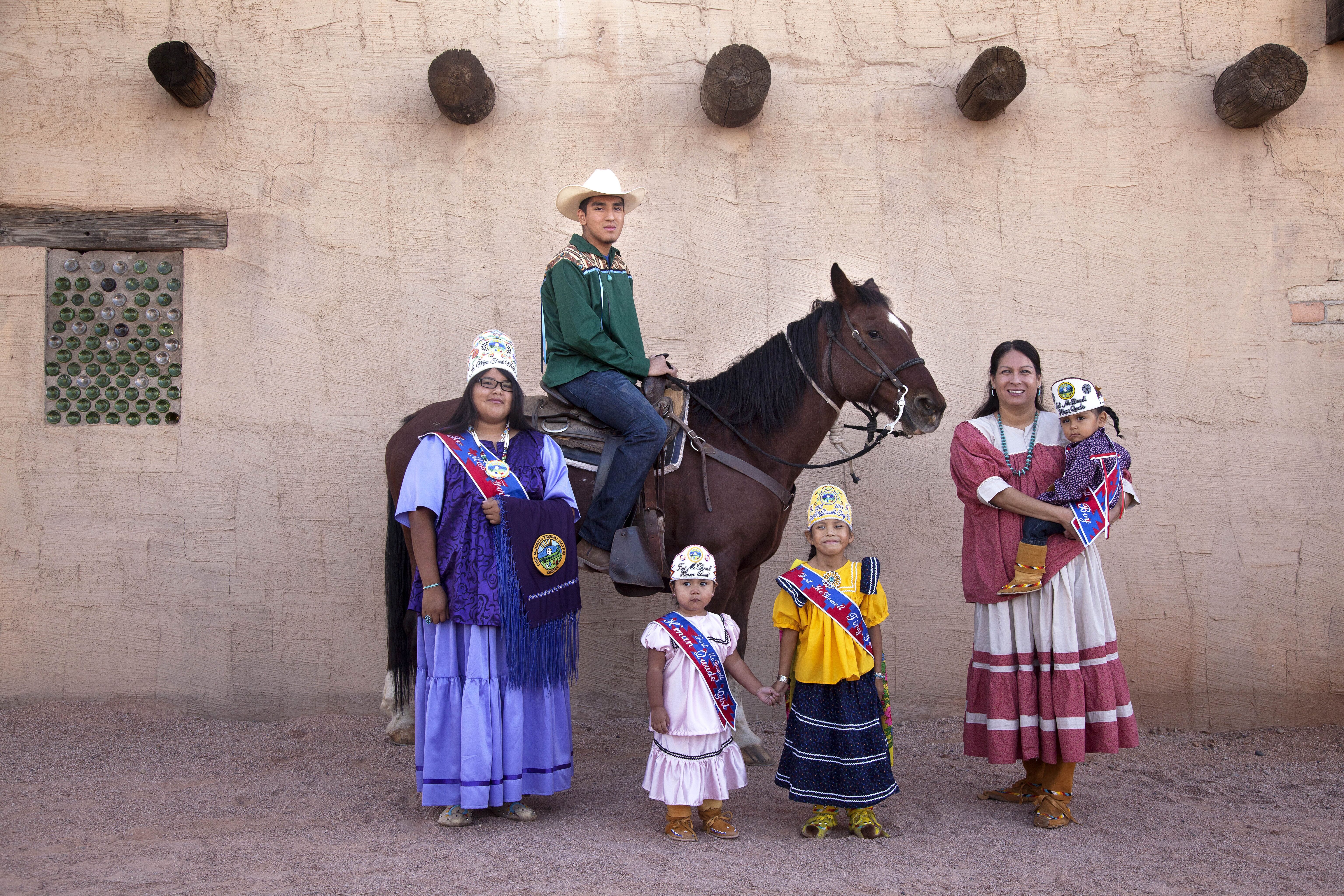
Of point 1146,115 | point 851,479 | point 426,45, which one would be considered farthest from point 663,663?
point 1146,115

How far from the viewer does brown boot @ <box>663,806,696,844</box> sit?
3102 mm

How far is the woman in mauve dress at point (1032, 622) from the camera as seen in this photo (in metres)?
3.29

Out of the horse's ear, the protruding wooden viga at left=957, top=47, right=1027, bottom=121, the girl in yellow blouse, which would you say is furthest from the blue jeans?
the protruding wooden viga at left=957, top=47, right=1027, bottom=121

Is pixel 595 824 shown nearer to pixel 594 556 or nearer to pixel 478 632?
pixel 478 632

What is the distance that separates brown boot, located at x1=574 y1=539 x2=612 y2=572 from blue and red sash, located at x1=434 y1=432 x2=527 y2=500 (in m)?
0.50

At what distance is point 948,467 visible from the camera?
491cm

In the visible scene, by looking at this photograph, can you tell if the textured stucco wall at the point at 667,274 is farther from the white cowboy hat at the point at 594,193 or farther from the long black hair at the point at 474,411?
the long black hair at the point at 474,411

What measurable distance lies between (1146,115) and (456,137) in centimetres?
384

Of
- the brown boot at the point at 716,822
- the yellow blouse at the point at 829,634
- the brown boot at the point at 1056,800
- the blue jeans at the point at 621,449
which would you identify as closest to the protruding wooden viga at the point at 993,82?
the blue jeans at the point at 621,449

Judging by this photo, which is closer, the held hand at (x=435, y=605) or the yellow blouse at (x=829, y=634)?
the yellow blouse at (x=829, y=634)

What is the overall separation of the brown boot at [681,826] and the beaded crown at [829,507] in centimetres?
109

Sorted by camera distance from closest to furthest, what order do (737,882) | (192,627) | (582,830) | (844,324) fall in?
1. (737,882)
2. (582,830)
3. (844,324)
4. (192,627)

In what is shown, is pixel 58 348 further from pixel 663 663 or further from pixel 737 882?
pixel 737 882

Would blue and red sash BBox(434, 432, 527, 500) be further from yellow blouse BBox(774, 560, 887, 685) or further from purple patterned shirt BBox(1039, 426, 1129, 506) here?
purple patterned shirt BBox(1039, 426, 1129, 506)
